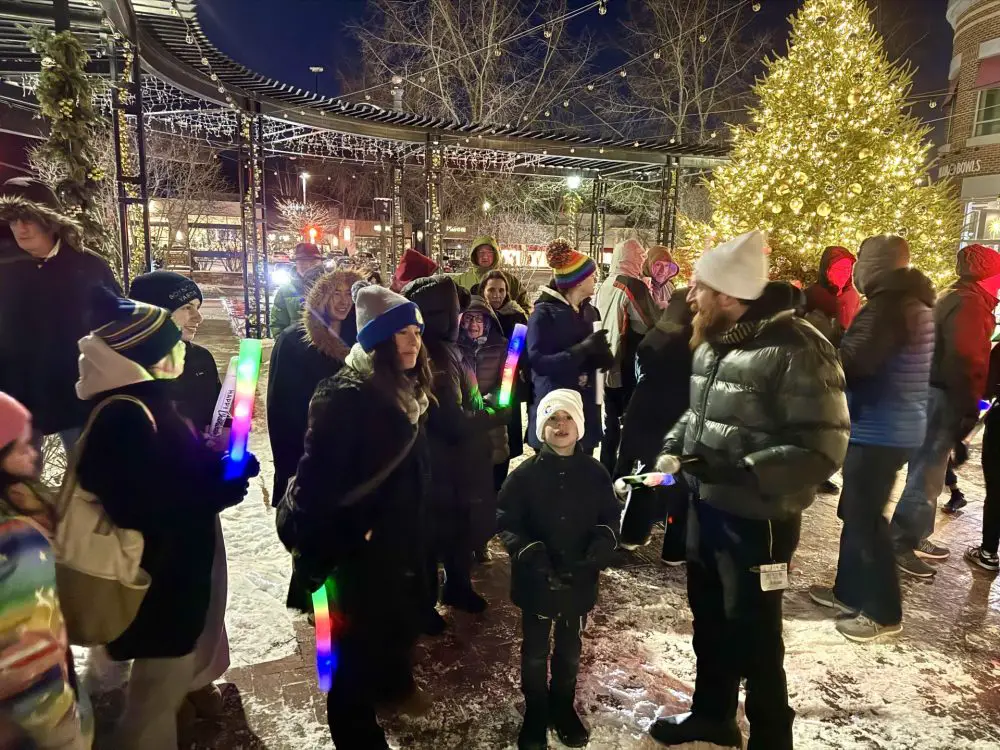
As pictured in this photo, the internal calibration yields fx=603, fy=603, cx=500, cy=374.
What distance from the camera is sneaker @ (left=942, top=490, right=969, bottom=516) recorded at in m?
5.45

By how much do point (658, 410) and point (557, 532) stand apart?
1.81m

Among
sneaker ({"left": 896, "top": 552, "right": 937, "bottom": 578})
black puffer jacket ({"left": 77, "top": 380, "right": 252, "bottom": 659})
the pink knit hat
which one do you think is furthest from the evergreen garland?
sneaker ({"left": 896, "top": 552, "right": 937, "bottom": 578})

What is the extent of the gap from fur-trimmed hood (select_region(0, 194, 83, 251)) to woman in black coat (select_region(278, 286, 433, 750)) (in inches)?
88.5

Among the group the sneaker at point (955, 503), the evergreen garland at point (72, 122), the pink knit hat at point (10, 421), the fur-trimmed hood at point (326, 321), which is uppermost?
the evergreen garland at point (72, 122)

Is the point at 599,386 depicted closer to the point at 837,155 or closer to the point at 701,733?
the point at 701,733

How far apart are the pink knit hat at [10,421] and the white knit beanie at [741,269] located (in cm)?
227

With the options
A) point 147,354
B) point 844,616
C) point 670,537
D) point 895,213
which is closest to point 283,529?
point 147,354

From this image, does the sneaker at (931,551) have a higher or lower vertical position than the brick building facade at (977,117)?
lower

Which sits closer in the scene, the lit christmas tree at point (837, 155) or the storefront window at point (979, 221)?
the lit christmas tree at point (837, 155)

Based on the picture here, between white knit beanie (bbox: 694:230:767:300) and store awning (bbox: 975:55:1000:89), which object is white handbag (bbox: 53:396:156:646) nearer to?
white knit beanie (bbox: 694:230:767:300)

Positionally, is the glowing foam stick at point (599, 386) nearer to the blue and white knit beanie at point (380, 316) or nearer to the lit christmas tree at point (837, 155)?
the blue and white knit beanie at point (380, 316)

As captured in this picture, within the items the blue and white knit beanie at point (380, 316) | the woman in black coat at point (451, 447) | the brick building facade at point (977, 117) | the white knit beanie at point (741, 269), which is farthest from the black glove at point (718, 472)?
the brick building facade at point (977, 117)

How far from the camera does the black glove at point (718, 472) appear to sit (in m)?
2.22

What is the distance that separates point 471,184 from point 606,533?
22694 millimetres
